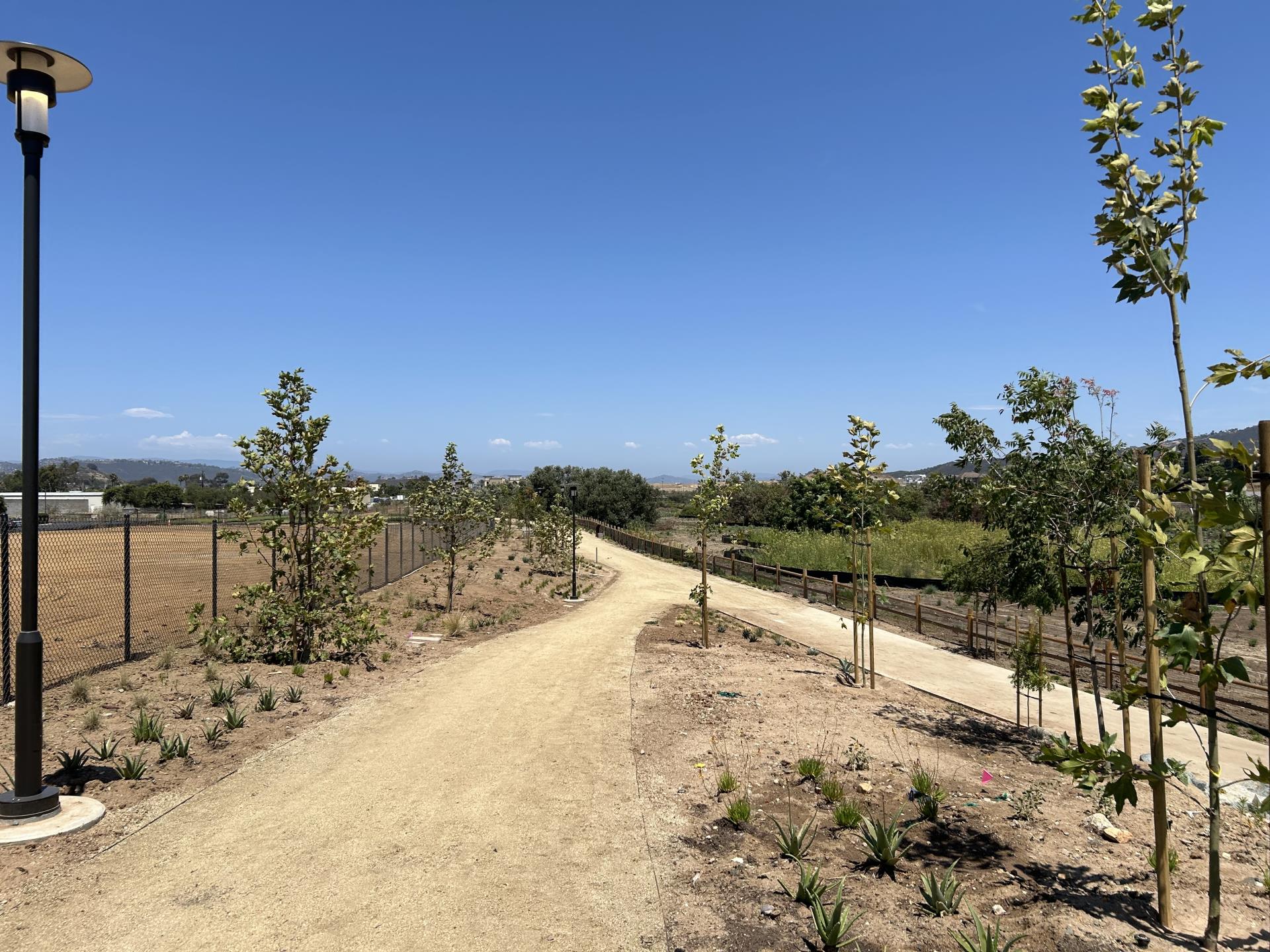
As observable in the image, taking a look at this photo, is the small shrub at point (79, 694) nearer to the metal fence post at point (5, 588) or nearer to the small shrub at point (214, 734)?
the metal fence post at point (5, 588)

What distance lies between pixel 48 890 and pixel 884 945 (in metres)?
5.07

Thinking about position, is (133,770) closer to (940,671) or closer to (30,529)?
(30,529)

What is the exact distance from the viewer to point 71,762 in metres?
5.90

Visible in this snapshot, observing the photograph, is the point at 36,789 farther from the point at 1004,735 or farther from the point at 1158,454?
the point at 1004,735

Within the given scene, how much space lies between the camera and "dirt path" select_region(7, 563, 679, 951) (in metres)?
4.04

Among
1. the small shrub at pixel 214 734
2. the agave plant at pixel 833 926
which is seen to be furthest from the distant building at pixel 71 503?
the agave plant at pixel 833 926

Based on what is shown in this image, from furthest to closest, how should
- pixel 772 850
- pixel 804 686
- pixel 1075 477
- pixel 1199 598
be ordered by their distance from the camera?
pixel 804 686 → pixel 1075 477 → pixel 772 850 → pixel 1199 598

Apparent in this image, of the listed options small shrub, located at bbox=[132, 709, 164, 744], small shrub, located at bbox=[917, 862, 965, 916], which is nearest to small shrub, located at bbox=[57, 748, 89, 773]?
small shrub, located at bbox=[132, 709, 164, 744]

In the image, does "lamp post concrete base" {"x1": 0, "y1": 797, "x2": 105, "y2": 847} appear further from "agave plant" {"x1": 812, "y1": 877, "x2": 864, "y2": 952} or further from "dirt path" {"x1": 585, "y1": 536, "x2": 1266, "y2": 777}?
"dirt path" {"x1": 585, "y1": 536, "x2": 1266, "y2": 777}

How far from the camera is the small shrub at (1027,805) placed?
214 inches

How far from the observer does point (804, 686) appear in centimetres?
1017

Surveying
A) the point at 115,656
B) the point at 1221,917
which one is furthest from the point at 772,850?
the point at 115,656

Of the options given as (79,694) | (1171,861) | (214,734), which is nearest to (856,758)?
(1171,861)

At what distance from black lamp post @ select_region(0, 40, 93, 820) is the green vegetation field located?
92.8ft
